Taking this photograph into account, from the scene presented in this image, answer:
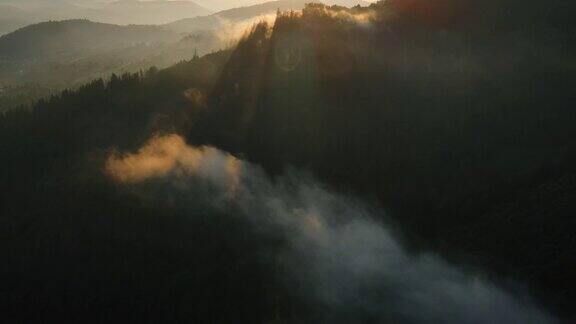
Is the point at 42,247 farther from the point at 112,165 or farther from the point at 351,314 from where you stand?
the point at 351,314

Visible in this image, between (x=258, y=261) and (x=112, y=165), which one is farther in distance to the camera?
(x=112, y=165)

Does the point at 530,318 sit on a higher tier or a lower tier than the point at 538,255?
lower

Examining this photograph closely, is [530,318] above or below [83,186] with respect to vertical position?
below

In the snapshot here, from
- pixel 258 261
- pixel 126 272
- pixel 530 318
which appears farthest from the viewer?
pixel 530 318

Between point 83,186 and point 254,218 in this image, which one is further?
point 254,218

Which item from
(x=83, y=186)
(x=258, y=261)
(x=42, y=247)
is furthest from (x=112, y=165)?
(x=258, y=261)

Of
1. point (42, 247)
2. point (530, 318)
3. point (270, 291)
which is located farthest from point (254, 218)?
point (530, 318)

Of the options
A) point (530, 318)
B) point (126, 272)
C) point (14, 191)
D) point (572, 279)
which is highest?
point (14, 191)

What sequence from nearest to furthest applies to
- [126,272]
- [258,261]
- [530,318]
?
[126,272]
[258,261]
[530,318]

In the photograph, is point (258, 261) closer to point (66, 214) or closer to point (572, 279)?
point (66, 214)
